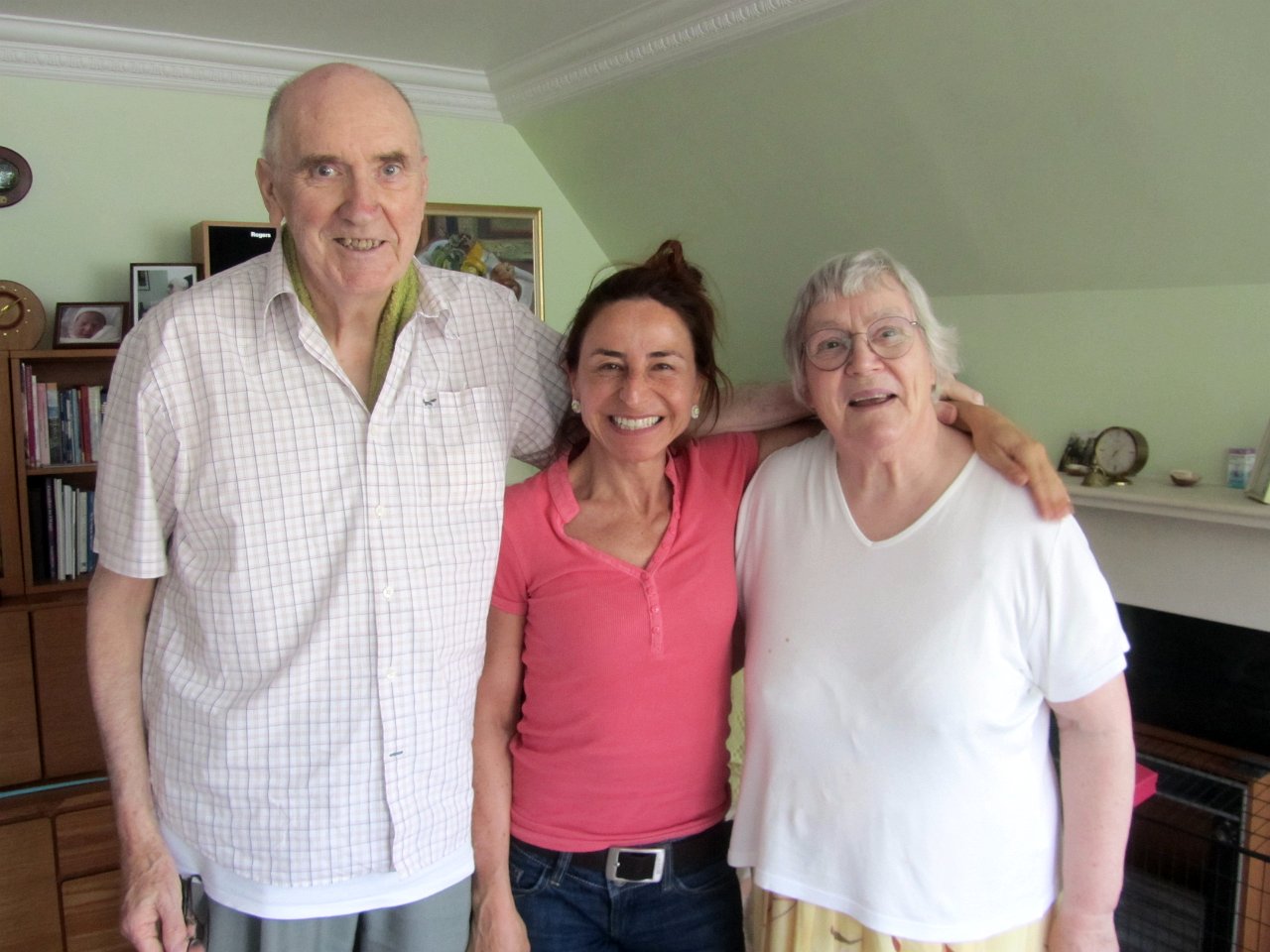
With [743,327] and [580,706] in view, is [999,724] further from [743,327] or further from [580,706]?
[743,327]

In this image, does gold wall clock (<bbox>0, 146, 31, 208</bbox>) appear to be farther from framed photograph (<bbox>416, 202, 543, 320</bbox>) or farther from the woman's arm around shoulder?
the woman's arm around shoulder

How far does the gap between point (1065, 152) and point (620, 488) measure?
5.39 feet

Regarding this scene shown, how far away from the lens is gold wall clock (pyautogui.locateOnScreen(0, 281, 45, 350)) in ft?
10.2

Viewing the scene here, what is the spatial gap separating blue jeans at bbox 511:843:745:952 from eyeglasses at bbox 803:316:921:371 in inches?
29.0

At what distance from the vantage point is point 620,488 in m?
1.51

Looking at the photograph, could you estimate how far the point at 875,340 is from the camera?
134 centimetres

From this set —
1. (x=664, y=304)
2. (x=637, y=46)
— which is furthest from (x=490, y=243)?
(x=664, y=304)

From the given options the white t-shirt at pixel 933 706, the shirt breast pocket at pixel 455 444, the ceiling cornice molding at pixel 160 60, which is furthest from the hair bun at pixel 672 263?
the ceiling cornice molding at pixel 160 60

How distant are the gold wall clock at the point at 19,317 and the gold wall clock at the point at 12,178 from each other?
28 cm

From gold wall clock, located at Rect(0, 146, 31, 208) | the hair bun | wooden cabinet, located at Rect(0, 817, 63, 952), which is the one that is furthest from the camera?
gold wall clock, located at Rect(0, 146, 31, 208)

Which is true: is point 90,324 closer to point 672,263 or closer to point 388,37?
point 388,37

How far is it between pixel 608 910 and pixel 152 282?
2.74 meters

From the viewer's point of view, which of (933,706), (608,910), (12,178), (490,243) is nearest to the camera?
(933,706)

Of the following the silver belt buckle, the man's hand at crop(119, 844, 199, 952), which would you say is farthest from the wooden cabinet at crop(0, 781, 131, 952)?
the silver belt buckle
